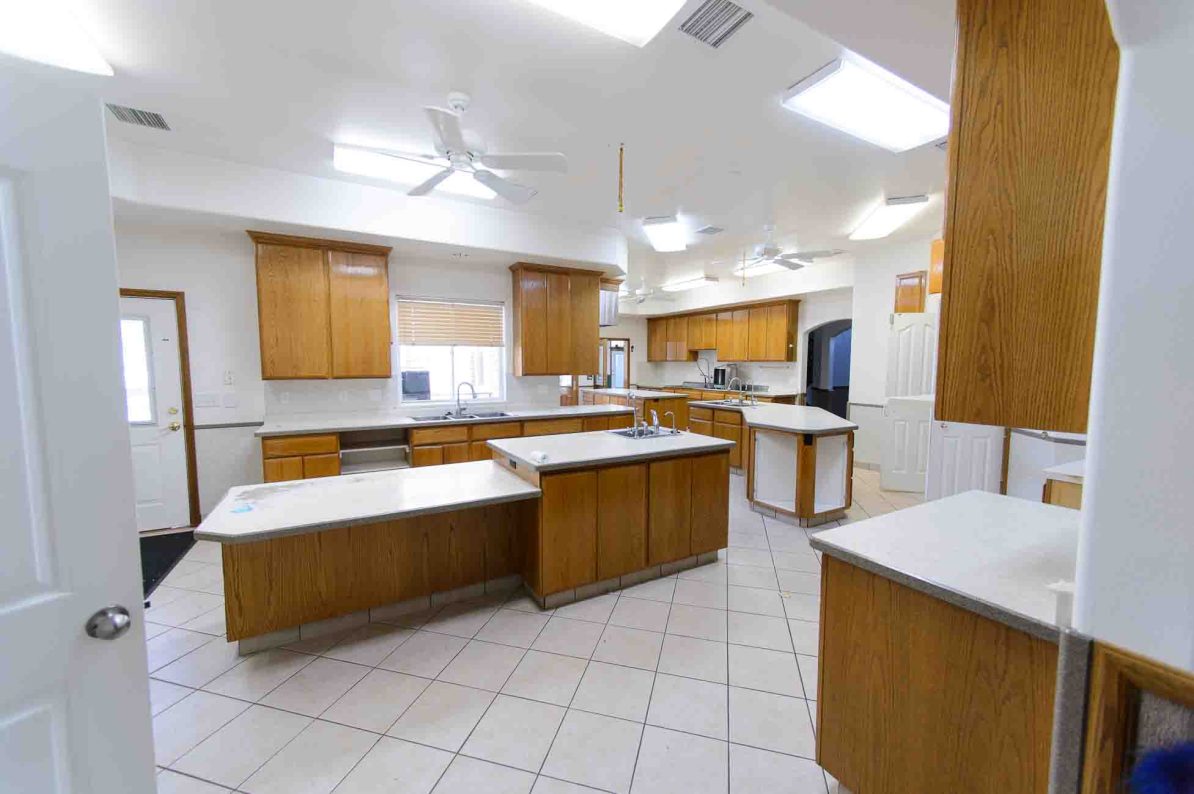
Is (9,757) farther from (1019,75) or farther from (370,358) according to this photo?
(370,358)

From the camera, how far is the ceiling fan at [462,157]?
7.47 feet

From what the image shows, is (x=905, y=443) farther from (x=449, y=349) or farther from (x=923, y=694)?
(x=449, y=349)

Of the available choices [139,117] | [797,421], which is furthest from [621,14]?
[797,421]

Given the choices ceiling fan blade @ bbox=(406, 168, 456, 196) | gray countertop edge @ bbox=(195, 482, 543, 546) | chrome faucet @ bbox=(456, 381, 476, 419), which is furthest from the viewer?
chrome faucet @ bbox=(456, 381, 476, 419)

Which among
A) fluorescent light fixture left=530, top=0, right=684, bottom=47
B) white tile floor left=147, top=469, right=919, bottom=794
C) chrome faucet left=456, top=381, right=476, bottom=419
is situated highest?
fluorescent light fixture left=530, top=0, right=684, bottom=47

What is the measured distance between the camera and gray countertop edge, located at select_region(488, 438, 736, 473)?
2483 millimetres

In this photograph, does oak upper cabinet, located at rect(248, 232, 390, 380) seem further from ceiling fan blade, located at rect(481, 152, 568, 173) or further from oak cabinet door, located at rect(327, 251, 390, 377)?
ceiling fan blade, located at rect(481, 152, 568, 173)

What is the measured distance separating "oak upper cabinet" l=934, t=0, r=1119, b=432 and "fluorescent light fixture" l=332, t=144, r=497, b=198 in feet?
9.98

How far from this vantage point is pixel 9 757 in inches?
31.7

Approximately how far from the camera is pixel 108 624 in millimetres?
905

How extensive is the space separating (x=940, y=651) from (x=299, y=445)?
436 cm

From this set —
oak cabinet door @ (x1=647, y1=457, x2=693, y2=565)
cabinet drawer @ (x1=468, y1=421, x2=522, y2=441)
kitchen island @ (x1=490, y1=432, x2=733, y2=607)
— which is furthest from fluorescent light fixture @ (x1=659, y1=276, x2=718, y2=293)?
oak cabinet door @ (x1=647, y1=457, x2=693, y2=565)

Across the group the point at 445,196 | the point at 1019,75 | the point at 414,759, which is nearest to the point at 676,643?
the point at 414,759

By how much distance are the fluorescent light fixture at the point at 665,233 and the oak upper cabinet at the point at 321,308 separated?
2.63m
